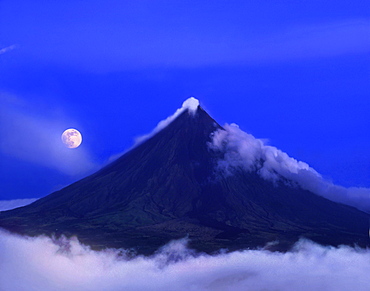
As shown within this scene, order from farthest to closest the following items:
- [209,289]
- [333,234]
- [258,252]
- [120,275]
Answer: [333,234] < [258,252] < [120,275] < [209,289]

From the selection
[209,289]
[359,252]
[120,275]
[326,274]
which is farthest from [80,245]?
[359,252]

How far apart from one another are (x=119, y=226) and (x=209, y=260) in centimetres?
4696

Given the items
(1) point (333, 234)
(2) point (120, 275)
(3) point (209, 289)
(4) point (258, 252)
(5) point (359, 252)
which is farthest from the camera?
(1) point (333, 234)

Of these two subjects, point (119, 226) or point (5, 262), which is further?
point (119, 226)

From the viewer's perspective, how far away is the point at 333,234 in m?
194

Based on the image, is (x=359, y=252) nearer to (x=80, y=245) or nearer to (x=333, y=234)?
(x=333, y=234)

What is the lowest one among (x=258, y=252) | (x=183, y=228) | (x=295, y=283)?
(x=295, y=283)

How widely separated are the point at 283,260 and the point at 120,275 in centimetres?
5106

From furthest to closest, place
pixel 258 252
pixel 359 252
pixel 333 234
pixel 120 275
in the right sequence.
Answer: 1. pixel 333 234
2. pixel 359 252
3. pixel 258 252
4. pixel 120 275

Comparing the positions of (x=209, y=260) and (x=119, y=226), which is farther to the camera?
(x=119, y=226)

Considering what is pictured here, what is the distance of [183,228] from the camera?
615 ft

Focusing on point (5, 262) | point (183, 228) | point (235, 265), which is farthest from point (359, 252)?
point (5, 262)

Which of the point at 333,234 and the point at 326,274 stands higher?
the point at 333,234

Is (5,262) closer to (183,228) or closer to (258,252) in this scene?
(183,228)
